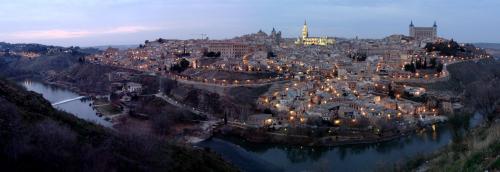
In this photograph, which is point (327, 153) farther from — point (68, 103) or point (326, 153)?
point (68, 103)

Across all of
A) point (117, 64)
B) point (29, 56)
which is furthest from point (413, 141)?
point (29, 56)

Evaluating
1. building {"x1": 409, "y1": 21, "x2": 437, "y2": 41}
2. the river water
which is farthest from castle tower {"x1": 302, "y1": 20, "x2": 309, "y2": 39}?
the river water

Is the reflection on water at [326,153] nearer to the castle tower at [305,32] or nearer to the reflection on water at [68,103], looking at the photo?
the reflection on water at [68,103]

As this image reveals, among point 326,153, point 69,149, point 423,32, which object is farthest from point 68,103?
point 423,32

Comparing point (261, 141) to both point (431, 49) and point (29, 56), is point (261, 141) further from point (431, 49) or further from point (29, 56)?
point (29, 56)

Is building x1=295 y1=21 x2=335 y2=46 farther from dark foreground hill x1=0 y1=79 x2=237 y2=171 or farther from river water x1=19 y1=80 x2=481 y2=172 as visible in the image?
dark foreground hill x1=0 y1=79 x2=237 y2=171

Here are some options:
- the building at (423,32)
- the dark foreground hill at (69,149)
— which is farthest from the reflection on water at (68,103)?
the building at (423,32)

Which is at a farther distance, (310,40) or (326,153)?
(310,40)
